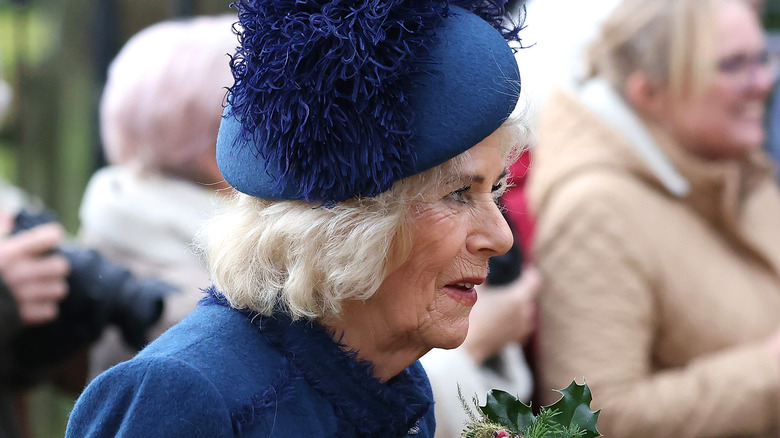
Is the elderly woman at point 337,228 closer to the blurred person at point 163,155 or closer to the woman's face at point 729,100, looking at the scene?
the blurred person at point 163,155

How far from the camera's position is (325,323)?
5.48 feet

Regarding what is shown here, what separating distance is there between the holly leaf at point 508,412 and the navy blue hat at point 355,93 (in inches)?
17.0

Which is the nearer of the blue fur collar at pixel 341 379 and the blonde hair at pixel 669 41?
the blue fur collar at pixel 341 379

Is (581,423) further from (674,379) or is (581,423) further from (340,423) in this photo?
(674,379)

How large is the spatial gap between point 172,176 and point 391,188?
1.97 metres

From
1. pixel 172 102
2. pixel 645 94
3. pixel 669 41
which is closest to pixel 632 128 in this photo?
pixel 645 94

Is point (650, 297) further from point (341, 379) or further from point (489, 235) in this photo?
point (341, 379)

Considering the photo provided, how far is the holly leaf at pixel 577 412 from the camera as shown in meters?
1.52

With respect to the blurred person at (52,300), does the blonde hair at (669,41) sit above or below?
above

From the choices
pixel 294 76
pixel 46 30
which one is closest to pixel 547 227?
pixel 294 76

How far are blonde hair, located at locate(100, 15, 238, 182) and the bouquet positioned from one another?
1977mm

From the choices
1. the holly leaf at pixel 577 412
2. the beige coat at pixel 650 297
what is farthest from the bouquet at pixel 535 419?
the beige coat at pixel 650 297

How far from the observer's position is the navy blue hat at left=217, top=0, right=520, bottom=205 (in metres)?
1.46

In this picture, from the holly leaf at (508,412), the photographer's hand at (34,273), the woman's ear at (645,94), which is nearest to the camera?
the holly leaf at (508,412)
